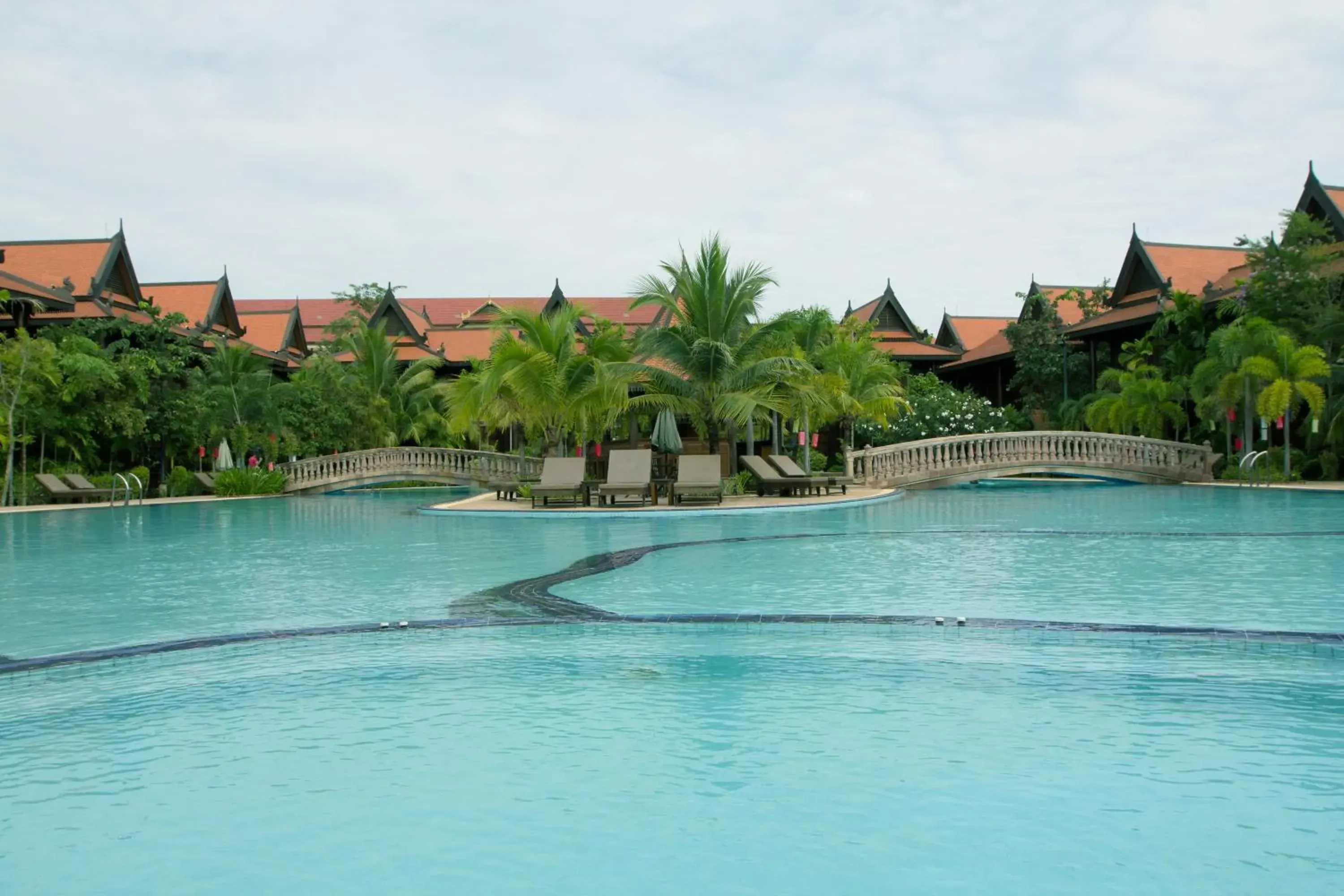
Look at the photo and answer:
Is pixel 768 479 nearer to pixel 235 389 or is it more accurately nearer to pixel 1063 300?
pixel 235 389

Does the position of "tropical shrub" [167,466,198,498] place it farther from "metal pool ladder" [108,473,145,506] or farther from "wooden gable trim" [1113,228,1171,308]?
"wooden gable trim" [1113,228,1171,308]

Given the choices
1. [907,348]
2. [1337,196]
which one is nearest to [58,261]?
[907,348]

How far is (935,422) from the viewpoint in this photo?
109 ft

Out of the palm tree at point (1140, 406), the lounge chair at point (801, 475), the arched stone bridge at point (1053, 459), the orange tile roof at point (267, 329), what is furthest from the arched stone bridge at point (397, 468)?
the palm tree at point (1140, 406)

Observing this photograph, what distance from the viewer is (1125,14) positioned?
1514 cm

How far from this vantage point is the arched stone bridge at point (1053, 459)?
28141 mm

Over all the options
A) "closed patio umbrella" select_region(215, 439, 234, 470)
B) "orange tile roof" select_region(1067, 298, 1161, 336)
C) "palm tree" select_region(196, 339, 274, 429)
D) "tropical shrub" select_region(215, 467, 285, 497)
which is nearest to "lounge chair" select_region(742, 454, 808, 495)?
"tropical shrub" select_region(215, 467, 285, 497)

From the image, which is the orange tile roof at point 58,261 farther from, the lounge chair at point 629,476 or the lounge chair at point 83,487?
the lounge chair at point 629,476

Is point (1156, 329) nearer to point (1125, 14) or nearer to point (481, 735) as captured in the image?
point (1125, 14)

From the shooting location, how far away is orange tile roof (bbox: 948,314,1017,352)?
161 ft

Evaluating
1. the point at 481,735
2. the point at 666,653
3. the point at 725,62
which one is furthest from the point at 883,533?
the point at 481,735

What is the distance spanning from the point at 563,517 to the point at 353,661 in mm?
12286

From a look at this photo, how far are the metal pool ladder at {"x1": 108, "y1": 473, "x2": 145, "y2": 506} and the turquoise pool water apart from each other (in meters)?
14.9

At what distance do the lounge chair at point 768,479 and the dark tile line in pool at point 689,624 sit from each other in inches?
576
